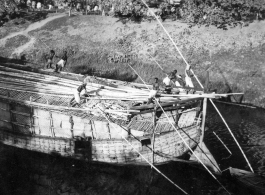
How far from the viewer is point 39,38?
40.2 meters

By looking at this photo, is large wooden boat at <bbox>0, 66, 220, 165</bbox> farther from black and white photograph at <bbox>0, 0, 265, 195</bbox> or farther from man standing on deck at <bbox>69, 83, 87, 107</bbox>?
man standing on deck at <bbox>69, 83, 87, 107</bbox>

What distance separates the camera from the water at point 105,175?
1662 centimetres

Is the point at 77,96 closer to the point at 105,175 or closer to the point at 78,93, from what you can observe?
the point at 78,93

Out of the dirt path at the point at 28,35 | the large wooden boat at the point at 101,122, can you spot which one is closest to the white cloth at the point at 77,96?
the large wooden boat at the point at 101,122

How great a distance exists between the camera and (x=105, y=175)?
17938 millimetres

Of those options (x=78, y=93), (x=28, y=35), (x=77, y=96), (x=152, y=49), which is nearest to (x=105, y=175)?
(x=77, y=96)

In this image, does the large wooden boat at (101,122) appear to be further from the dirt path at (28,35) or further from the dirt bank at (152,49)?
the dirt path at (28,35)

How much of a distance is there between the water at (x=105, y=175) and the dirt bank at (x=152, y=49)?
33.6 ft

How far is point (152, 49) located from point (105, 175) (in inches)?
803

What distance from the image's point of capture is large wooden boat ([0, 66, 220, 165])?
17531 millimetres

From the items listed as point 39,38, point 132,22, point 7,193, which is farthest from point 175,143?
point 39,38

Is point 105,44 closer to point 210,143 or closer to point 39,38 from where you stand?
point 39,38

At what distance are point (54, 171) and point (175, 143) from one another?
24.9 feet

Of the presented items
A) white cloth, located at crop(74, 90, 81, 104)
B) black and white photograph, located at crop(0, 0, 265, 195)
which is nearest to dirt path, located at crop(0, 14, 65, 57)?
black and white photograph, located at crop(0, 0, 265, 195)
